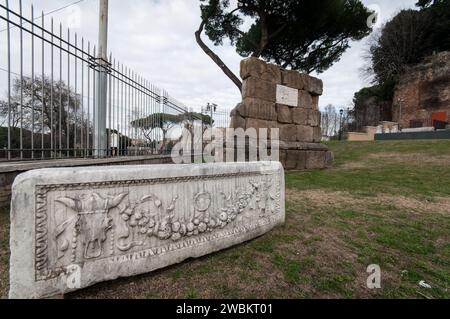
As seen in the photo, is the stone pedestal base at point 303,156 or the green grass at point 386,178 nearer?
the green grass at point 386,178

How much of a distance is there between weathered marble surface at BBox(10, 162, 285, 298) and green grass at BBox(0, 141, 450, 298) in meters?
0.13

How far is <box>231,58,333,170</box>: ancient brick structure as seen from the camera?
648 centimetres

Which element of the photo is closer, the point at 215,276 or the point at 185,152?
the point at 215,276

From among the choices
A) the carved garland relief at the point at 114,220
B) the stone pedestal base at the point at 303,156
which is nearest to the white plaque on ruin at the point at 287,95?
the stone pedestal base at the point at 303,156

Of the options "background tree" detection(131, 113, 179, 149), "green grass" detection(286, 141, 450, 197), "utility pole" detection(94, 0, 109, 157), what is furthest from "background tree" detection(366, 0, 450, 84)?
"utility pole" detection(94, 0, 109, 157)

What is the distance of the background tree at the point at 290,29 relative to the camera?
1089 cm

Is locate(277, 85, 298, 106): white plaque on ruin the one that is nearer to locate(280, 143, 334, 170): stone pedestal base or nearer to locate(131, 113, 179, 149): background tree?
locate(280, 143, 334, 170): stone pedestal base

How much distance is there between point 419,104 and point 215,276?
2847 cm

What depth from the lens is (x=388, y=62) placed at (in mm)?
26141

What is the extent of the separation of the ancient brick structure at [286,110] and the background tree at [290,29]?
4.07 metres

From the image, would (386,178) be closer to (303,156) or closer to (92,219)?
(303,156)

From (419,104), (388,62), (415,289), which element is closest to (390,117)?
(419,104)

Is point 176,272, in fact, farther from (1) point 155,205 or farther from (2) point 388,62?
(2) point 388,62

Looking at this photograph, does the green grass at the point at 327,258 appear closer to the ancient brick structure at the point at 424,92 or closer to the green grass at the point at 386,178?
the green grass at the point at 386,178
